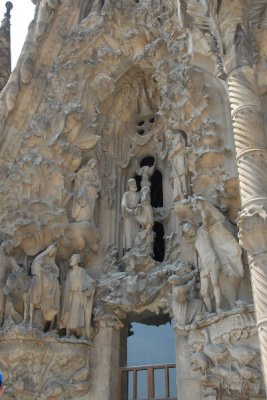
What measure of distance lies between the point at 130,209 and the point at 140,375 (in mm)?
2698

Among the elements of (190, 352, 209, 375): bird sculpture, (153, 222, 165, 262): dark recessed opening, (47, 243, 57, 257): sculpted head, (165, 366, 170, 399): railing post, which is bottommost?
(165, 366, 170, 399): railing post

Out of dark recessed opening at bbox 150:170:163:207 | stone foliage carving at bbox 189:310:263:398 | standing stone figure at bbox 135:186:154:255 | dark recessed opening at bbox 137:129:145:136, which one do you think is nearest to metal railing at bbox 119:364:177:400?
stone foliage carving at bbox 189:310:263:398

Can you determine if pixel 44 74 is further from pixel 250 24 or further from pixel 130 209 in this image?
pixel 250 24

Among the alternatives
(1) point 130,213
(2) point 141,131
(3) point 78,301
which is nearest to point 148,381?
(3) point 78,301

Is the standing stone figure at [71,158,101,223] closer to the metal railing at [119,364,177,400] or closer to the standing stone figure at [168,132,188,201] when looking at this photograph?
the standing stone figure at [168,132,188,201]

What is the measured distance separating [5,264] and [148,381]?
2868 millimetres

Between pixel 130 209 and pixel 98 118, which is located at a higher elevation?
pixel 98 118

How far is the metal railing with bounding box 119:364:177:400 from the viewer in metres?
6.95

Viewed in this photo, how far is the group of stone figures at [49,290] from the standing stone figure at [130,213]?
909mm

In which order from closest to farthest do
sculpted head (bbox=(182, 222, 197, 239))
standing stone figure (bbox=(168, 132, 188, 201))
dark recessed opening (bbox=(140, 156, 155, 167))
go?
1. sculpted head (bbox=(182, 222, 197, 239))
2. standing stone figure (bbox=(168, 132, 188, 201))
3. dark recessed opening (bbox=(140, 156, 155, 167))

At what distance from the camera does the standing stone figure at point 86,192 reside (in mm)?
8186

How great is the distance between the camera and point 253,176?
4.94 meters

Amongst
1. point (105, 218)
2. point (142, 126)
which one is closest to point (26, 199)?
point (105, 218)

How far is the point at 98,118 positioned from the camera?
9.34 meters
